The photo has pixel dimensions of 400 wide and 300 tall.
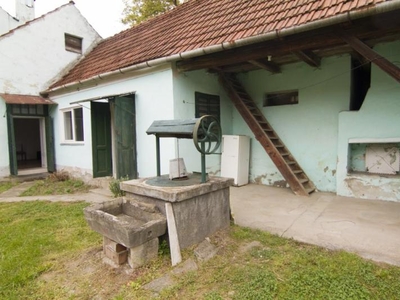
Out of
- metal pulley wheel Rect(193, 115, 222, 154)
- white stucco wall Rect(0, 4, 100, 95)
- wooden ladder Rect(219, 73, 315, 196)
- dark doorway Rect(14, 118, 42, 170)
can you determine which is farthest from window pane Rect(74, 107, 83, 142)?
dark doorway Rect(14, 118, 42, 170)

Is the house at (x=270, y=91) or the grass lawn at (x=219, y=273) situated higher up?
the house at (x=270, y=91)

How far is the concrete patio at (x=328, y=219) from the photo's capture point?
9.96 feet

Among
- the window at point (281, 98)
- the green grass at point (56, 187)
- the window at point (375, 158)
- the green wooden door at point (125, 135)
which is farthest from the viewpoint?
the green grass at point (56, 187)

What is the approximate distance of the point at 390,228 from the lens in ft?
11.5

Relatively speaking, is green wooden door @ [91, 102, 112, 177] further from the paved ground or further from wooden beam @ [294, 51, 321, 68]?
wooden beam @ [294, 51, 321, 68]

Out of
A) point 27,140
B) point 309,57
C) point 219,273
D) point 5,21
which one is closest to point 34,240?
point 219,273

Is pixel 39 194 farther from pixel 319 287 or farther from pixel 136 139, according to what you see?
pixel 319 287

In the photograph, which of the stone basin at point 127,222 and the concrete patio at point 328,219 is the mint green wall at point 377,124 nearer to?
the concrete patio at point 328,219

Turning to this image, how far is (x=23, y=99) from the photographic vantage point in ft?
26.0

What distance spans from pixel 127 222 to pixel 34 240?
1.79 m

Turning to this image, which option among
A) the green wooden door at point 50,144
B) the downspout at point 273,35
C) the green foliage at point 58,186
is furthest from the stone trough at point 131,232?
the green wooden door at point 50,144

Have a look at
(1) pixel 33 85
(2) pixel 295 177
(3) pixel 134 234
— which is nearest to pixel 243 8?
(2) pixel 295 177

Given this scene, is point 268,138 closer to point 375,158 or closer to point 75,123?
point 375,158

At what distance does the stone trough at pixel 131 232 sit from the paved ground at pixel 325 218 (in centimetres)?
157
